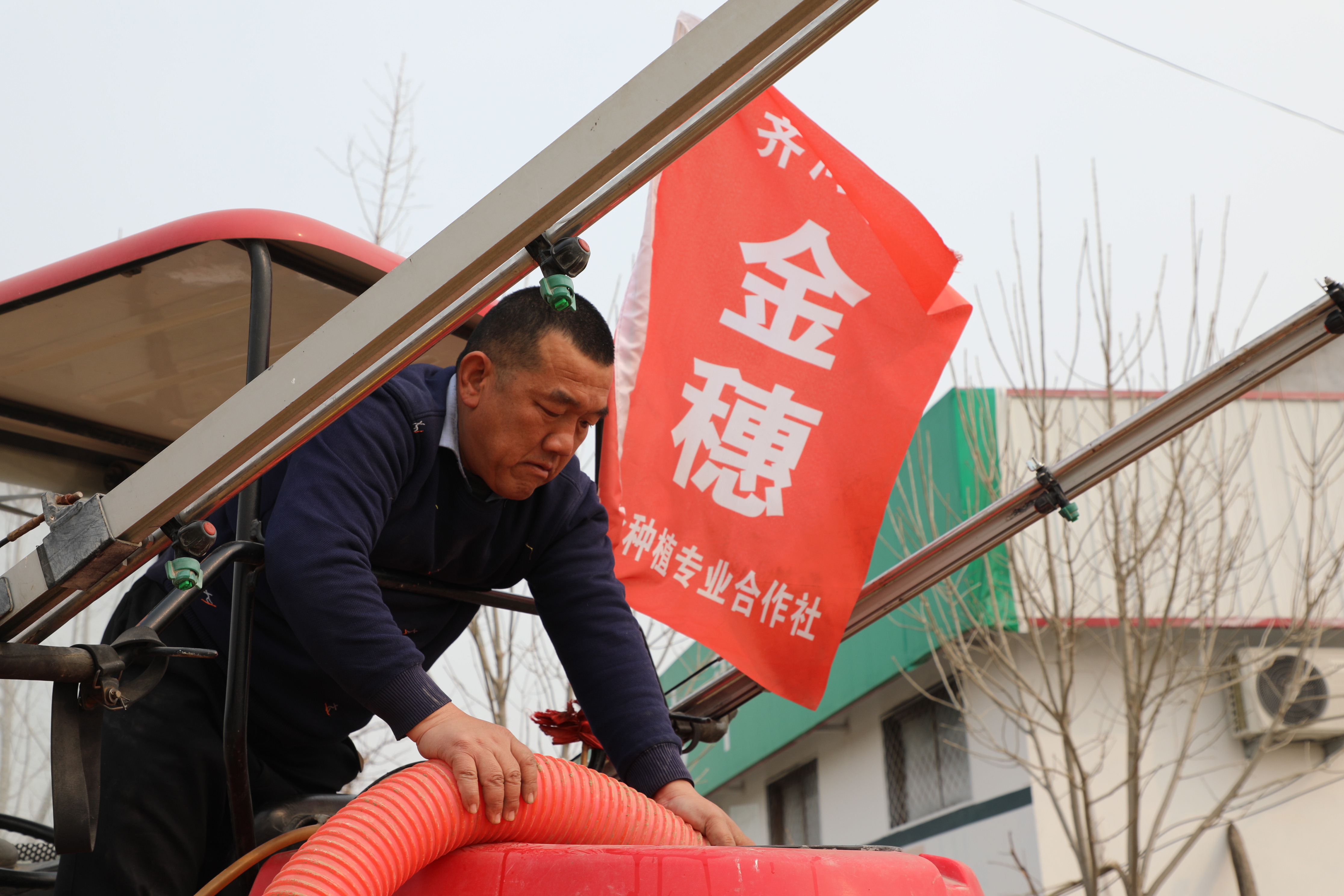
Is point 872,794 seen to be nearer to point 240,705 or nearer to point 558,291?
point 240,705

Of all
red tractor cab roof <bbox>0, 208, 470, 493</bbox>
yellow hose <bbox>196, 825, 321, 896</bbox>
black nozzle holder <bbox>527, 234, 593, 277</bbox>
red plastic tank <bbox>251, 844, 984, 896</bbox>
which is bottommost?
red plastic tank <bbox>251, 844, 984, 896</bbox>

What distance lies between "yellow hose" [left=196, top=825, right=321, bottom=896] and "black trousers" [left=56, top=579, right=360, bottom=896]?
375 mm

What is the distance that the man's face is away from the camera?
6.98 feet

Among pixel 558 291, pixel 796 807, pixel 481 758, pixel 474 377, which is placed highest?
pixel 796 807

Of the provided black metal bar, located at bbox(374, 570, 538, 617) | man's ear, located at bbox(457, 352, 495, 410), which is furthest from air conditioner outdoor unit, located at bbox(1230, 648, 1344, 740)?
man's ear, located at bbox(457, 352, 495, 410)

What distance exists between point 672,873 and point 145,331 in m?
2.07

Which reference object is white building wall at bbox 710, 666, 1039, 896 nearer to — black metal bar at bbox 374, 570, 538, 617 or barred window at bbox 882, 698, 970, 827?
barred window at bbox 882, 698, 970, 827

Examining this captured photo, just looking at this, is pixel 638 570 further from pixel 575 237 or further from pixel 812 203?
pixel 575 237

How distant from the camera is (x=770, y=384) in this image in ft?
11.8

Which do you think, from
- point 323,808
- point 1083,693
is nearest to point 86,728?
point 323,808

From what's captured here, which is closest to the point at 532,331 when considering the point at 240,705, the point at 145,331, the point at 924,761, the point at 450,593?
the point at 450,593

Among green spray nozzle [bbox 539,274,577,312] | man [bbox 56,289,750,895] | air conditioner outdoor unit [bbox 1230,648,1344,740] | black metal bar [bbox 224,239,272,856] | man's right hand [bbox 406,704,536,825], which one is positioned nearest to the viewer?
green spray nozzle [bbox 539,274,577,312]

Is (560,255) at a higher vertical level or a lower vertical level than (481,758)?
higher

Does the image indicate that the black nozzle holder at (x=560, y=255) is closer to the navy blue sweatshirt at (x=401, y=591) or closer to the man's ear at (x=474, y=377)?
the navy blue sweatshirt at (x=401, y=591)
